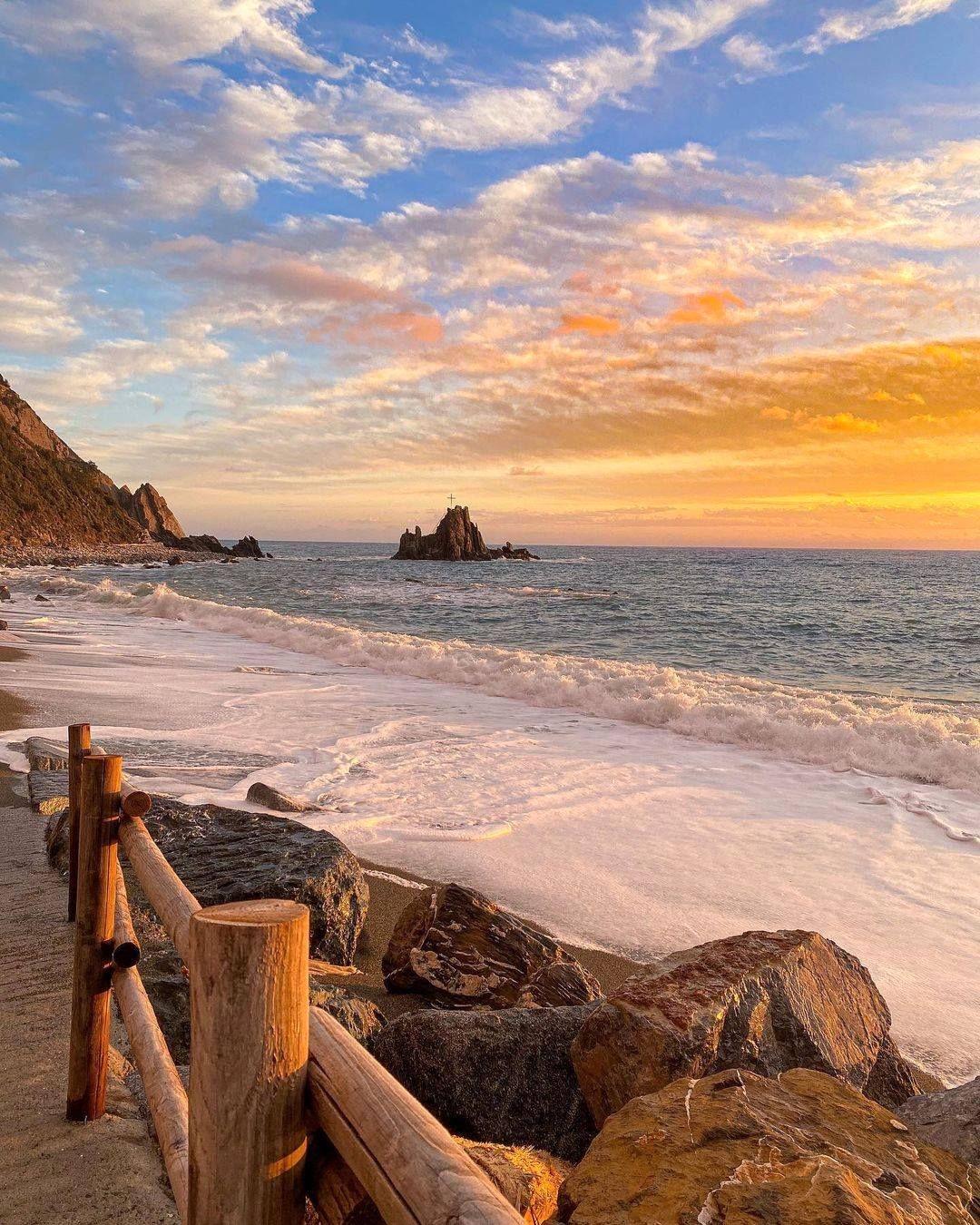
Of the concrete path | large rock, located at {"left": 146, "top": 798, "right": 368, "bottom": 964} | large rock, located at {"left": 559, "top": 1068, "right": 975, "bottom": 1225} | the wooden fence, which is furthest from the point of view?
large rock, located at {"left": 146, "top": 798, "right": 368, "bottom": 964}

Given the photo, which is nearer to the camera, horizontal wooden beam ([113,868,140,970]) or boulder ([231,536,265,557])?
horizontal wooden beam ([113,868,140,970])

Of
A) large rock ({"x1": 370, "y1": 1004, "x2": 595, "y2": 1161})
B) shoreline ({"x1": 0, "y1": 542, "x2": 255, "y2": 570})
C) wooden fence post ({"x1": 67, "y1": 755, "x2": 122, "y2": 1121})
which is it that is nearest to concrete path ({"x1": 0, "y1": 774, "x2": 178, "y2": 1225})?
wooden fence post ({"x1": 67, "y1": 755, "x2": 122, "y2": 1121})

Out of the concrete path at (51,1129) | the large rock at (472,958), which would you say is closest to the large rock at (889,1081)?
the large rock at (472,958)

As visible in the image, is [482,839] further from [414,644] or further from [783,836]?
[414,644]

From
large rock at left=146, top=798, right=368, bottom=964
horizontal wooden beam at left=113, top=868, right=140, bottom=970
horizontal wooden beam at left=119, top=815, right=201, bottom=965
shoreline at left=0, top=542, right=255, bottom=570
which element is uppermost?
shoreline at left=0, top=542, right=255, bottom=570

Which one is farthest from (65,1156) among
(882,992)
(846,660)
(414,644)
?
(846,660)

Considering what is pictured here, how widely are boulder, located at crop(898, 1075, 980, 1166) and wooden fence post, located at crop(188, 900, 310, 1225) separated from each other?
8.36 ft

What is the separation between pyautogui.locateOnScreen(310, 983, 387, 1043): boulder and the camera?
3848 mm

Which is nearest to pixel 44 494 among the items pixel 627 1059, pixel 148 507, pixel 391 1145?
pixel 148 507

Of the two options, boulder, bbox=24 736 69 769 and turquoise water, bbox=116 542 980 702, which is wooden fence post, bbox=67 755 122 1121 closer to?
boulder, bbox=24 736 69 769

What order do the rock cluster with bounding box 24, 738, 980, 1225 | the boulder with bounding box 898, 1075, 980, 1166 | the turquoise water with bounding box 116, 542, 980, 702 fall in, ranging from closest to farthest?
the rock cluster with bounding box 24, 738, 980, 1225 < the boulder with bounding box 898, 1075, 980, 1166 < the turquoise water with bounding box 116, 542, 980, 702

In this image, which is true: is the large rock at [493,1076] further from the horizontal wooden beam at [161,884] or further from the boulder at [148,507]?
the boulder at [148,507]

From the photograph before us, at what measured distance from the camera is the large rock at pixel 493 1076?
3.43 meters

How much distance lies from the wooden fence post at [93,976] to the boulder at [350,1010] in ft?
2.96
